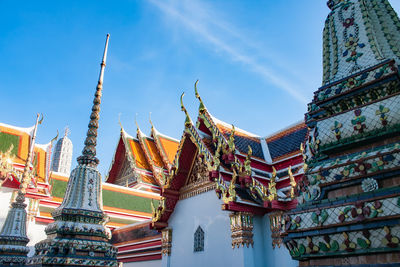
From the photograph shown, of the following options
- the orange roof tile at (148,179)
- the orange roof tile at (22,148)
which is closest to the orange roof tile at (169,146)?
the orange roof tile at (148,179)

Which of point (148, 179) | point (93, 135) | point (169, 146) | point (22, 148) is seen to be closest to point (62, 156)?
point (169, 146)

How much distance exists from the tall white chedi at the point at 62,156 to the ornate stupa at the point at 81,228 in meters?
52.5

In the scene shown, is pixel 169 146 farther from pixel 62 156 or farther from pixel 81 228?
pixel 62 156

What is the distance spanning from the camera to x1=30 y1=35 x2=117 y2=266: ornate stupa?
117 inches

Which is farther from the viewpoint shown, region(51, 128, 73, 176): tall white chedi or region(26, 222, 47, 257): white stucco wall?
region(51, 128, 73, 176): tall white chedi

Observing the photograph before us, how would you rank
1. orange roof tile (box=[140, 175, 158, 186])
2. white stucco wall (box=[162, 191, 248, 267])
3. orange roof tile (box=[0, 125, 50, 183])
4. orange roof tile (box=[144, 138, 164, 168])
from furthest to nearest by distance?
1. orange roof tile (box=[144, 138, 164, 168])
2. orange roof tile (box=[140, 175, 158, 186])
3. orange roof tile (box=[0, 125, 50, 183])
4. white stucco wall (box=[162, 191, 248, 267])

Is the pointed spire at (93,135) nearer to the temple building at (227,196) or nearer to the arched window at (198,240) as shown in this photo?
the temple building at (227,196)

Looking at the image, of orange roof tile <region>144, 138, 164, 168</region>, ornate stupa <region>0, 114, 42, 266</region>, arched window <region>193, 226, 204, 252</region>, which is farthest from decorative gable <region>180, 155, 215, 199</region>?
orange roof tile <region>144, 138, 164, 168</region>

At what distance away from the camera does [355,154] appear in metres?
2.47

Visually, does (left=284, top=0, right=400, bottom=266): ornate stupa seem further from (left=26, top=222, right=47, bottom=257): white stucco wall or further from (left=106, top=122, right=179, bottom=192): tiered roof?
(left=106, top=122, right=179, bottom=192): tiered roof

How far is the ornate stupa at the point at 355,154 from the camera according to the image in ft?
6.80

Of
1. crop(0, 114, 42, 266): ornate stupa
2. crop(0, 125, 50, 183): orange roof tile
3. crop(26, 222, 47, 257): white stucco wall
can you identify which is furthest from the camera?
crop(0, 125, 50, 183): orange roof tile

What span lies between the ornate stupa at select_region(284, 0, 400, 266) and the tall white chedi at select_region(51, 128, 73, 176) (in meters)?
54.1

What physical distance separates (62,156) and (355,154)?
2215 inches
